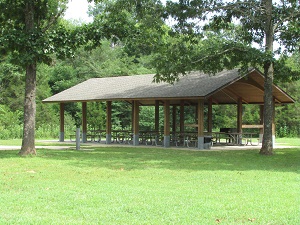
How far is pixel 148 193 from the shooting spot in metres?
8.86

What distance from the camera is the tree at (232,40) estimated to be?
18.4 metres

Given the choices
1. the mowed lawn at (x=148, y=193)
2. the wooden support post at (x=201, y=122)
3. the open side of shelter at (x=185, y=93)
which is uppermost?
the open side of shelter at (x=185, y=93)

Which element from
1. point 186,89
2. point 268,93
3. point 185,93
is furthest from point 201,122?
point 268,93

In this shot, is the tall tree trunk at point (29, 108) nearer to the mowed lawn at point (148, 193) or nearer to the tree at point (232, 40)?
the mowed lawn at point (148, 193)

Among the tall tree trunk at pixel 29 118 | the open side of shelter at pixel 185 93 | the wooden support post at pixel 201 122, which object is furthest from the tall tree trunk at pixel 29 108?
the wooden support post at pixel 201 122

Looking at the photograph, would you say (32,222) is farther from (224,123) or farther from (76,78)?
(76,78)

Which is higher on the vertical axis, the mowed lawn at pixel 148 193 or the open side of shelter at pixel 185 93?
the open side of shelter at pixel 185 93

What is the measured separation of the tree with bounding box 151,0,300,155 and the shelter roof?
7.18 feet

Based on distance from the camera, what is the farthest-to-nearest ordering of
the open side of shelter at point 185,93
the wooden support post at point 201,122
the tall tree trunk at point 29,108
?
the open side of shelter at point 185,93, the wooden support post at point 201,122, the tall tree trunk at point 29,108

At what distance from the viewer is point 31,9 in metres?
17.4

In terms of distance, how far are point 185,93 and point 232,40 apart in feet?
13.0

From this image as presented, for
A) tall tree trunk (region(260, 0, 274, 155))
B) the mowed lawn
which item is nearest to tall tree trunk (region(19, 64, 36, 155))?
the mowed lawn

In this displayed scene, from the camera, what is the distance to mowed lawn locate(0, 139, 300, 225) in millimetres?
6793

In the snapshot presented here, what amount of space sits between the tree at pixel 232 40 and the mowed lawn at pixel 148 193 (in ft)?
16.0
